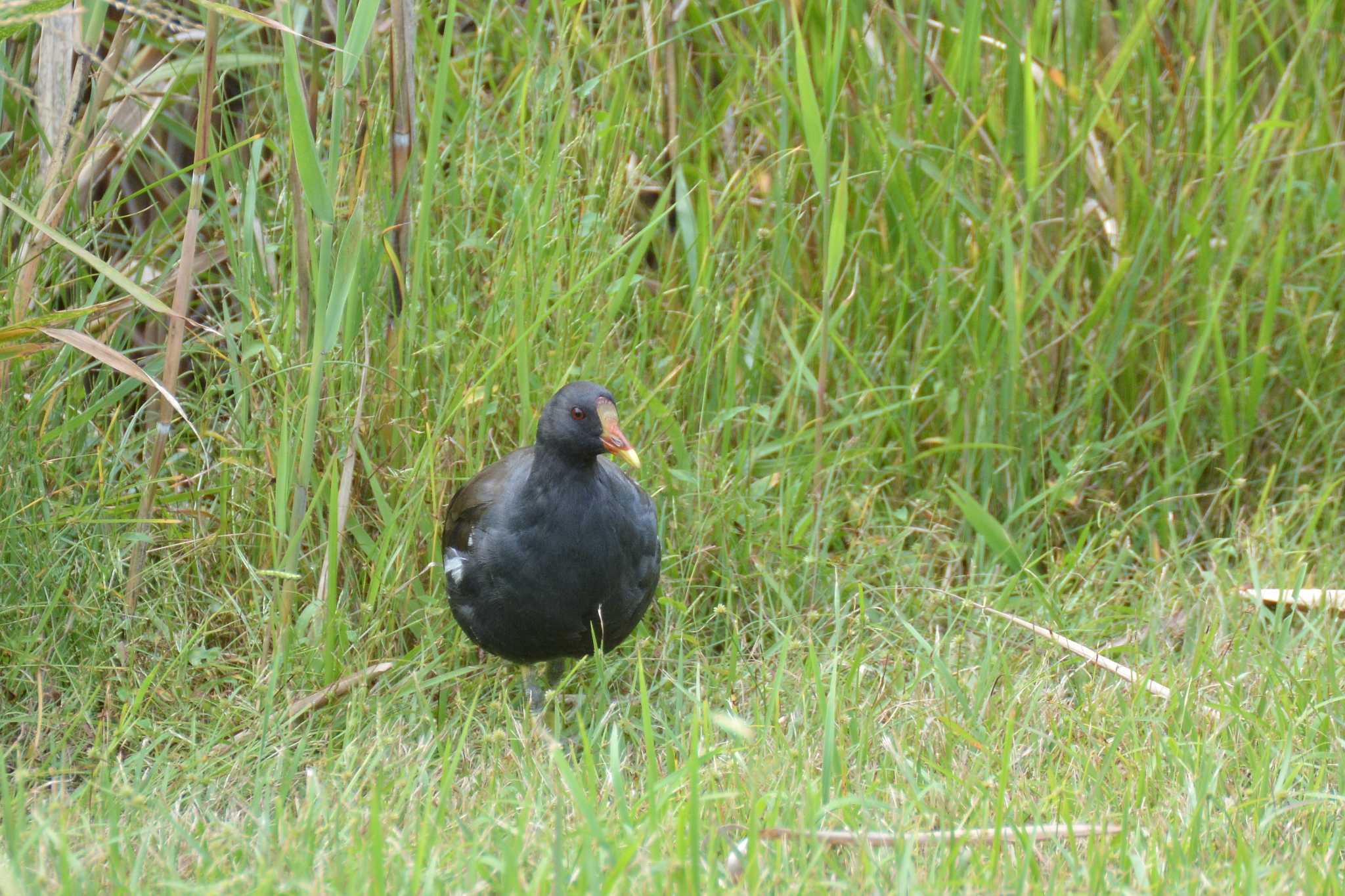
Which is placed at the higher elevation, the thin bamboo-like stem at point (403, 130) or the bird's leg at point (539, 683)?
the thin bamboo-like stem at point (403, 130)

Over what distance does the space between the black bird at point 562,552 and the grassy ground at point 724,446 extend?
6.8 inches

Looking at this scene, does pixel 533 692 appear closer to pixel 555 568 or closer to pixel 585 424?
pixel 555 568

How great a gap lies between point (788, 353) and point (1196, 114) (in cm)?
127

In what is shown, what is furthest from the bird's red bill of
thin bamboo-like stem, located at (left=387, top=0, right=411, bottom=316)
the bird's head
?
thin bamboo-like stem, located at (left=387, top=0, right=411, bottom=316)

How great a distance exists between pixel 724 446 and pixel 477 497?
0.66 metres

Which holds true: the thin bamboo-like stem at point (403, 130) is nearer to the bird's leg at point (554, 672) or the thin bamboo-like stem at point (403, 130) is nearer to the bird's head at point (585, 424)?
the bird's head at point (585, 424)

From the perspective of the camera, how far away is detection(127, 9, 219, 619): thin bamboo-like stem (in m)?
2.71

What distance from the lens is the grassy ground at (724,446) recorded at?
8.01ft

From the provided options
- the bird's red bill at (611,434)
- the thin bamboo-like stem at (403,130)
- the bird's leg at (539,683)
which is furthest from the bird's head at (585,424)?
the bird's leg at (539,683)

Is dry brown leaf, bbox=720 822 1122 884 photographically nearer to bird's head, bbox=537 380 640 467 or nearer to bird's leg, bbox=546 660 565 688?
bird's head, bbox=537 380 640 467

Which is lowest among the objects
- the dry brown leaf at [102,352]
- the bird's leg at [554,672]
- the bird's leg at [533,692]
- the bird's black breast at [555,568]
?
the bird's leg at [554,672]

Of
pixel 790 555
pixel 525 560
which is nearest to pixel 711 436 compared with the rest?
pixel 790 555

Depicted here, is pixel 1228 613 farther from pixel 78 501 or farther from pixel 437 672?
pixel 78 501

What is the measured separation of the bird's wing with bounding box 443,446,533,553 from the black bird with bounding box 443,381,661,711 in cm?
3
